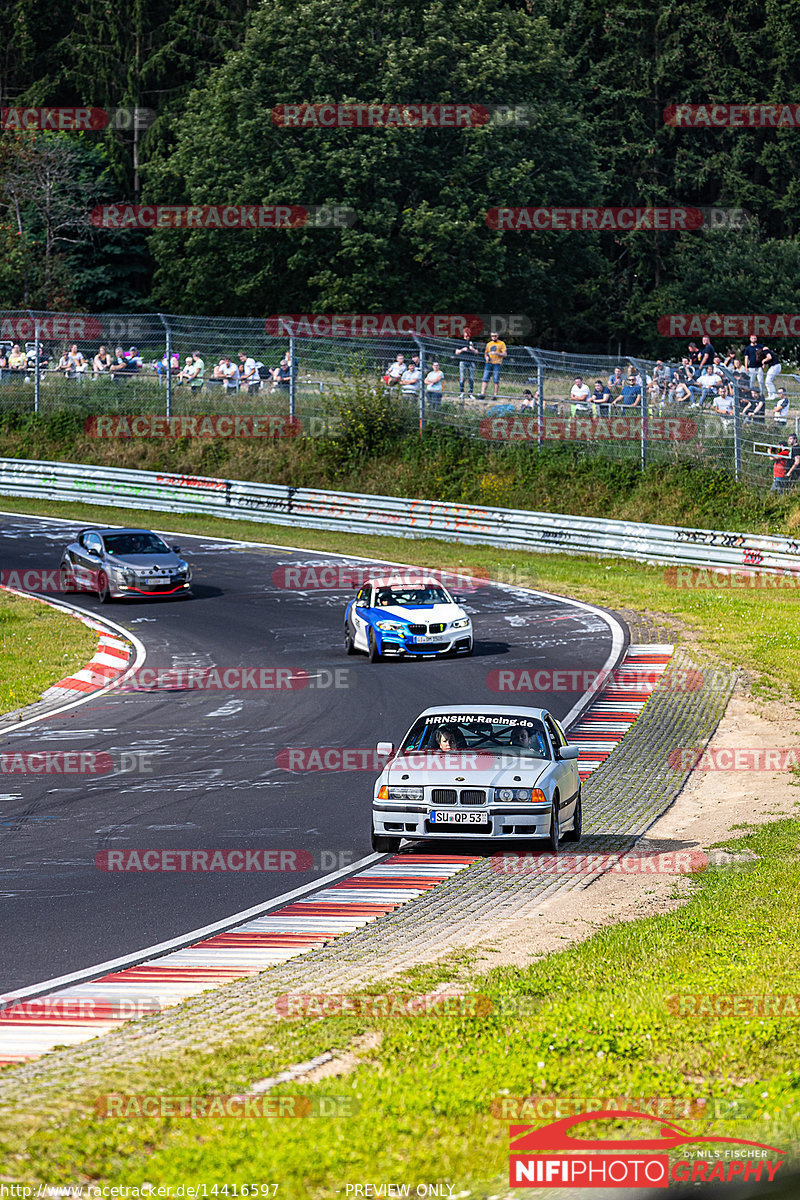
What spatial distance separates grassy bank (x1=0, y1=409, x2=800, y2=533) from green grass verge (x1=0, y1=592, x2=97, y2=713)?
13737mm

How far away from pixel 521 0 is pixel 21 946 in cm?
6886

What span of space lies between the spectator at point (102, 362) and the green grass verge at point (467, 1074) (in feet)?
122

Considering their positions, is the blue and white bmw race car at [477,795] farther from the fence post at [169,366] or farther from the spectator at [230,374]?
the fence post at [169,366]

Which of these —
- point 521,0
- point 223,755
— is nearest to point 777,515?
point 223,755

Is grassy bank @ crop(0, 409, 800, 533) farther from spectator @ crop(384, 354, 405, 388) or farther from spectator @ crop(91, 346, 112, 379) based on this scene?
spectator @ crop(91, 346, 112, 379)

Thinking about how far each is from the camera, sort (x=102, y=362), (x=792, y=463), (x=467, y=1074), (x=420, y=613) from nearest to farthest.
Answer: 1. (x=467, y=1074)
2. (x=420, y=613)
3. (x=792, y=463)
4. (x=102, y=362)

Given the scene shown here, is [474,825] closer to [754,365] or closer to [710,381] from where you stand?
[710,381]

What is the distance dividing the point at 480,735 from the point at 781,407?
20167mm

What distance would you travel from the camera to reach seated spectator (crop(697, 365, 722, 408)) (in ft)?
112

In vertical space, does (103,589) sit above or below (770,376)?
below

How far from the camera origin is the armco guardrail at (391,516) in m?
32.6

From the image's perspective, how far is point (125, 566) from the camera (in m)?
30.1

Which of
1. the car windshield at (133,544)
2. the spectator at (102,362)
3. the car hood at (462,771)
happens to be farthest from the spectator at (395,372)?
the car hood at (462,771)

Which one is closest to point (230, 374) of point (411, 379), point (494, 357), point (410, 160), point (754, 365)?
point (411, 379)
